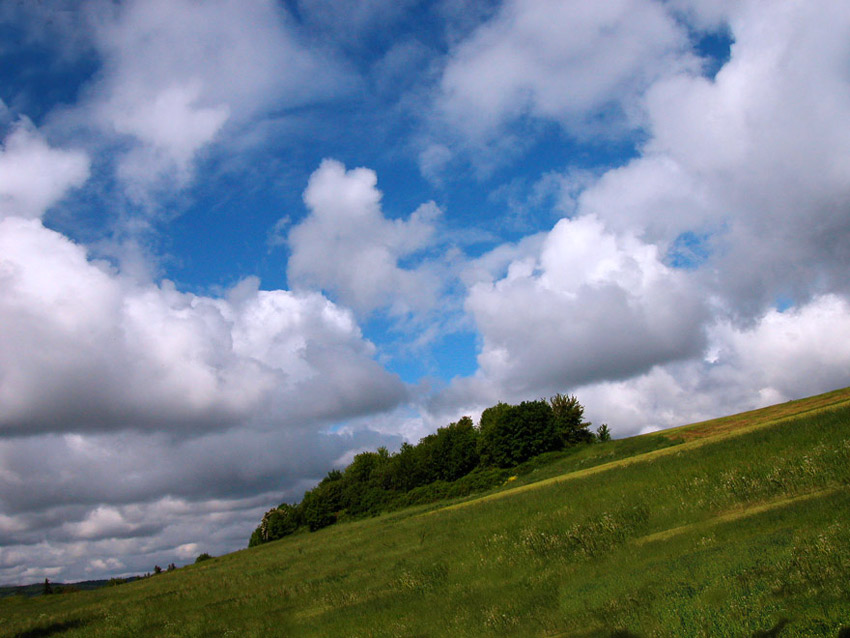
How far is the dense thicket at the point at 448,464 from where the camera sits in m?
102

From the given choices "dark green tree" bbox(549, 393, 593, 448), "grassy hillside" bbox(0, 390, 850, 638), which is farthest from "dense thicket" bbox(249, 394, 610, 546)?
"grassy hillside" bbox(0, 390, 850, 638)

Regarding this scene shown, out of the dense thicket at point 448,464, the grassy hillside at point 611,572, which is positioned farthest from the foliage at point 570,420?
the grassy hillside at point 611,572

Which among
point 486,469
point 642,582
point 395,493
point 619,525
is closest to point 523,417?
point 486,469

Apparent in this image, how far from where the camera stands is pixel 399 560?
1092 inches

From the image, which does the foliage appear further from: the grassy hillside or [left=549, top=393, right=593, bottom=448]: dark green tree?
the grassy hillside

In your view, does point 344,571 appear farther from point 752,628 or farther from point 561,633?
point 752,628

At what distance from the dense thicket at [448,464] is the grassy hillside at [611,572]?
2655 inches

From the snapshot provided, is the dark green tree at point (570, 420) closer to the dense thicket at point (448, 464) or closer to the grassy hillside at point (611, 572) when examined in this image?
the dense thicket at point (448, 464)

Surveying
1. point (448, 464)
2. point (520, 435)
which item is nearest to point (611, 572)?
point (520, 435)

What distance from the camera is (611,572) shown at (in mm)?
16188

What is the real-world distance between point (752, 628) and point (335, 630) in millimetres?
12934

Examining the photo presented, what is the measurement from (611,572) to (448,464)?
A: 10397 centimetres

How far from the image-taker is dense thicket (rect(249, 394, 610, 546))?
10162 centimetres

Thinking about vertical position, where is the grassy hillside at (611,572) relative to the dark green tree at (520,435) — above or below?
below
